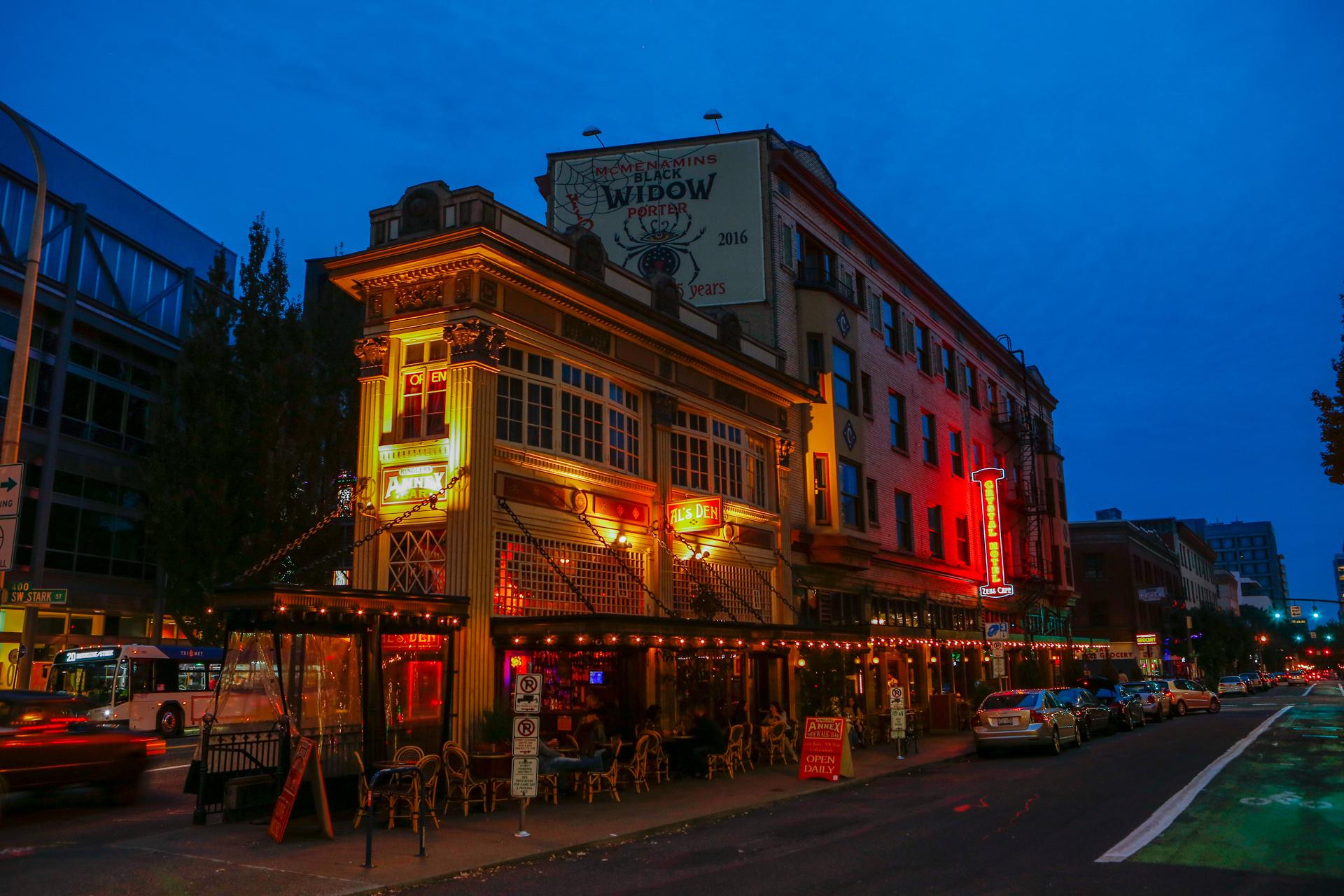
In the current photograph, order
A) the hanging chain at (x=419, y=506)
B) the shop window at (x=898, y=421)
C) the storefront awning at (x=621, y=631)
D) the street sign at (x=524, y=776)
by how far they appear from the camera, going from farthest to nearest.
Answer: the shop window at (x=898, y=421) → the hanging chain at (x=419, y=506) → the storefront awning at (x=621, y=631) → the street sign at (x=524, y=776)

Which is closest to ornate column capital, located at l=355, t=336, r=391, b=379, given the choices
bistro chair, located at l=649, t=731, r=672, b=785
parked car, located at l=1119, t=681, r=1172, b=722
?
bistro chair, located at l=649, t=731, r=672, b=785

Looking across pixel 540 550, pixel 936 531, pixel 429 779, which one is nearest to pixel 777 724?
pixel 540 550

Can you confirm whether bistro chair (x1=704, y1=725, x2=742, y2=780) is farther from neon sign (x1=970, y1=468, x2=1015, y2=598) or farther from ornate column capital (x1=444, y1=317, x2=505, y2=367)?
neon sign (x1=970, y1=468, x2=1015, y2=598)

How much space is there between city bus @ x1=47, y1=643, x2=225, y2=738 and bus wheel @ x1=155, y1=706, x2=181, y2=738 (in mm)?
21

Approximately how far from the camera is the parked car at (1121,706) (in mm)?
31281

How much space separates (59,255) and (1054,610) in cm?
4728

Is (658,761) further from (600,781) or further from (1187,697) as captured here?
(1187,697)

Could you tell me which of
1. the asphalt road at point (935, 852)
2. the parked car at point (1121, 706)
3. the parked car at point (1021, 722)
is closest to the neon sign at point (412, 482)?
the asphalt road at point (935, 852)

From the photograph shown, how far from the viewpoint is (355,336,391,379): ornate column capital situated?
1845 cm

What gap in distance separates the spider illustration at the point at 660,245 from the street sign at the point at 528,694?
19.0 meters

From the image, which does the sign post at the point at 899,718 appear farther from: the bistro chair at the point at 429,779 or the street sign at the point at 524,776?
the street sign at the point at 524,776

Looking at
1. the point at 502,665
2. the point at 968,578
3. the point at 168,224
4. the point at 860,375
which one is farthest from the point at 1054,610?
the point at 168,224

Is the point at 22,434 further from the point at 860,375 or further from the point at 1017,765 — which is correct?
the point at 1017,765

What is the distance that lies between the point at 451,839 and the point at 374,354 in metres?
9.25
